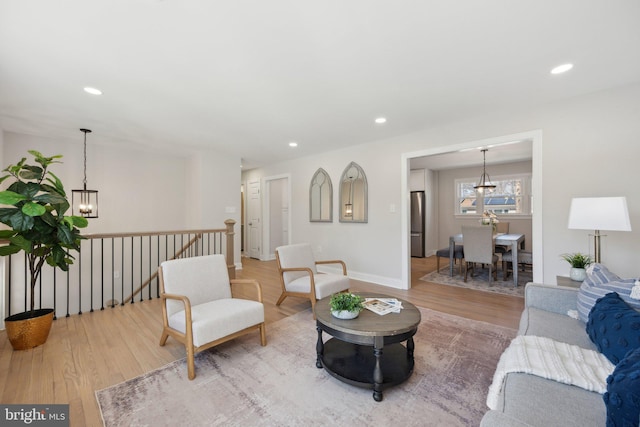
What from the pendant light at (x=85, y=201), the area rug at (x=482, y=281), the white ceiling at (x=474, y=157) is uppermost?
the white ceiling at (x=474, y=157)

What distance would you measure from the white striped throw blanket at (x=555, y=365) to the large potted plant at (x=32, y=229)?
344 cm

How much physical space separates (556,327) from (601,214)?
1.15m

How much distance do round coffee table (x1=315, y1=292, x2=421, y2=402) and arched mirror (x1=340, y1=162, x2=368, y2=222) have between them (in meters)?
2.80

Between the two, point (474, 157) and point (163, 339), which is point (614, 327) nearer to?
point (163, 339)

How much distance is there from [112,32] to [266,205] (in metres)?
5.21

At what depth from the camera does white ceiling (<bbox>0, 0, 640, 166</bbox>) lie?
5.58ft

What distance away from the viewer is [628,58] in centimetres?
224

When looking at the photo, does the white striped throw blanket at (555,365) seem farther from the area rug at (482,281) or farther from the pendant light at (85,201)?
the pendant light at (85,201)

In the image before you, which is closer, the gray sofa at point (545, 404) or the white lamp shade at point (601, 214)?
the gray sofa at point (545, 404)

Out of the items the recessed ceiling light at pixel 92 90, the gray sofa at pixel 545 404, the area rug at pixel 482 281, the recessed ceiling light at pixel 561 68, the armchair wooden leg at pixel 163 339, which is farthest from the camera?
the area rug at pixel 482 281

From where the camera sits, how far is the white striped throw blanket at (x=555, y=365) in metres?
1.25

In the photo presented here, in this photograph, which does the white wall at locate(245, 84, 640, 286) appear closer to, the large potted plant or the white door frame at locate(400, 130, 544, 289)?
the white door frame at locate(400, 130, 544, 289)

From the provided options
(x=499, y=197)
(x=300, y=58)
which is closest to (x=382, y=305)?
(x=300, y=58)

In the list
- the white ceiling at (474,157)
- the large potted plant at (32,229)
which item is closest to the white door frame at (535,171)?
the white ceiling at (474,157)
